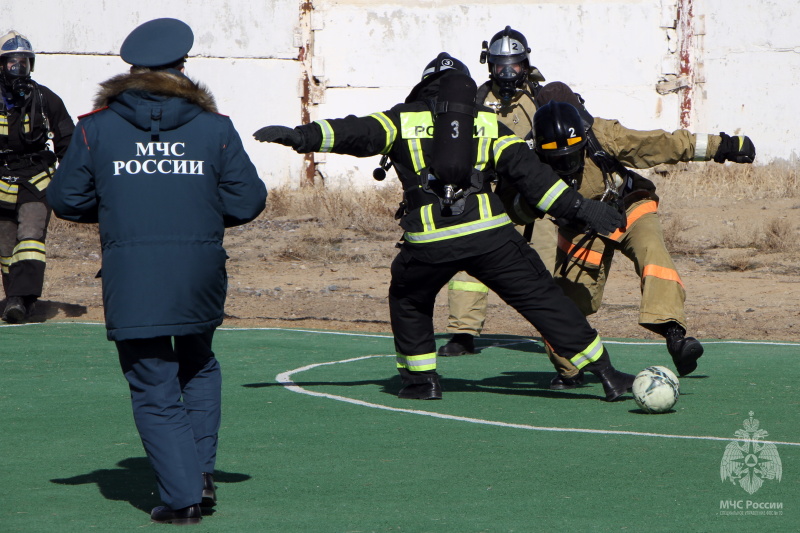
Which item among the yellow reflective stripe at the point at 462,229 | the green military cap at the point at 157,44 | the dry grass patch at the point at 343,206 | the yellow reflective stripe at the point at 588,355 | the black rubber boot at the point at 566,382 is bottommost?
the black rubber boot at the point at 566,382

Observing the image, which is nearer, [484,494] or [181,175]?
[181,175]

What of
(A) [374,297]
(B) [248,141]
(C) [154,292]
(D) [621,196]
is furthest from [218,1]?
(C) [154,292]

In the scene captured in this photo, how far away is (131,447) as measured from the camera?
596 cm

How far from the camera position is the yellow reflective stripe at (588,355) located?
6836 mm

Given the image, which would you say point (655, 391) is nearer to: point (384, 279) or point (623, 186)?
point (623, 186)

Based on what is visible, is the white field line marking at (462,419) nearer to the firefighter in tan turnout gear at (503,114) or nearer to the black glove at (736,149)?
the firefighter in tan turnout gear at (503,114)

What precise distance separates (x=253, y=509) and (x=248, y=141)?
599 inches

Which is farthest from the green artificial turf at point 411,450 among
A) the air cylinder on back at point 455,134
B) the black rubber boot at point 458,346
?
the air cylinder on back at point 455,134

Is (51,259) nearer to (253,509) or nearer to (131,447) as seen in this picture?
(131,447)

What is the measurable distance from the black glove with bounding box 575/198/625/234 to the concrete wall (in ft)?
43.0

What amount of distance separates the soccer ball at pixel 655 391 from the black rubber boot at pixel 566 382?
0.90 m

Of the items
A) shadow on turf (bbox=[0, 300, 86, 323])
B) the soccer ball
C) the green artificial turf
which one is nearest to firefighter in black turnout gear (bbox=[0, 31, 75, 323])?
shadow on turf (bbox=[0, 300, 86, 323])

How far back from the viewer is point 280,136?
6.39m

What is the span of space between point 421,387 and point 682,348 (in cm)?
163
